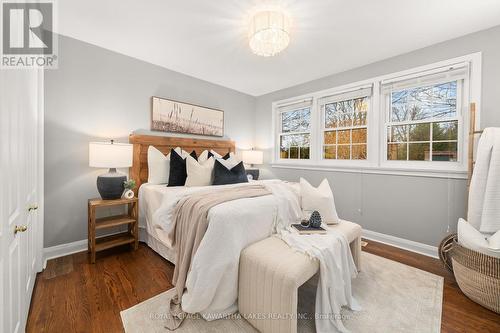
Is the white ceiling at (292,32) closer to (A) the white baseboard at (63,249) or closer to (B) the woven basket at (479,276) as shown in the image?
(B) the woven basket at (479,276)

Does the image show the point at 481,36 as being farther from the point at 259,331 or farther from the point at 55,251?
the point at 55,251

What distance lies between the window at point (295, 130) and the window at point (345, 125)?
0.32 m

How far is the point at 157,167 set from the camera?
2.87m

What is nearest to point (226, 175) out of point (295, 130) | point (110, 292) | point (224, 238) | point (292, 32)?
point (224, 238)

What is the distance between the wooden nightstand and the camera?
7.30 feet

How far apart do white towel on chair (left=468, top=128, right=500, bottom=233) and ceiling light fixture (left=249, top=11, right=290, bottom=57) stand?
2091 mm

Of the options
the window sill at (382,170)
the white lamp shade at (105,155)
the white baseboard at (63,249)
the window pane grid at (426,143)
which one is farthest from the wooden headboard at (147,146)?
the window pane grid at (426,143)

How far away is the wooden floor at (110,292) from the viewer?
146 cm

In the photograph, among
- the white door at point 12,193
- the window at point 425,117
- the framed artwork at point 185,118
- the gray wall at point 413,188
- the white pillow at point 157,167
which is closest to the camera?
the white door at point 12,193

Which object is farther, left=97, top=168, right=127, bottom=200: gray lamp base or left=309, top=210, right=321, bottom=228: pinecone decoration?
left=97, top=168, right=127, bottom=200: gray lamp base

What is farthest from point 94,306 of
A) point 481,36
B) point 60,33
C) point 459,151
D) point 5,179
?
point 481,36

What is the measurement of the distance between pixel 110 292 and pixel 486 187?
341 cm

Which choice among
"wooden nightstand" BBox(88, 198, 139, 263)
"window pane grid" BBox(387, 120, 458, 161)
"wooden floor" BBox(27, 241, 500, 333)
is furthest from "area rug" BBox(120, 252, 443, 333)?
"window pane grid" BBox(387, 120, 458, 161)

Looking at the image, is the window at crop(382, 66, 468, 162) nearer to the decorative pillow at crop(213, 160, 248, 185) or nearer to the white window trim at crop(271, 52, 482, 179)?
the white window trim at crop(271, 52, 482, 179)
